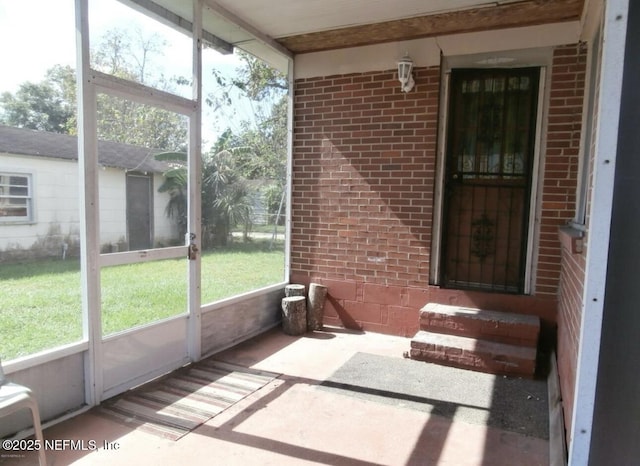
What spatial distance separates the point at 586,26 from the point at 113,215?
3814 millimetres

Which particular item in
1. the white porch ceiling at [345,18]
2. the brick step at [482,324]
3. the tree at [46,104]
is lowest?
the brick step at [482,324]

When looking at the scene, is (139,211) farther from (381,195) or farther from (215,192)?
(381,195)

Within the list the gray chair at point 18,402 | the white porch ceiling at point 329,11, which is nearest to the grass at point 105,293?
the gray chair at point 18,402

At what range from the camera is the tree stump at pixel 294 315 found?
448 cm

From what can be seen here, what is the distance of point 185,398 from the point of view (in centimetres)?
297

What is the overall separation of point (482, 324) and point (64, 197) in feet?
11.0

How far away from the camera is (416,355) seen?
378 cm

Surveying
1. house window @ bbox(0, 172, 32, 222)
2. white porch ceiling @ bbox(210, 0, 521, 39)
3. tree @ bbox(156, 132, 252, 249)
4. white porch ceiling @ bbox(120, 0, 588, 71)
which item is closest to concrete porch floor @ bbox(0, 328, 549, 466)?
house window @ bbox(0, 172, 32, 222)

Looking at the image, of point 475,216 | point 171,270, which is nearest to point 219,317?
point 171,270

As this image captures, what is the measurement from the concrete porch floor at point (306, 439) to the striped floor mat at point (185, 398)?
0.25ft

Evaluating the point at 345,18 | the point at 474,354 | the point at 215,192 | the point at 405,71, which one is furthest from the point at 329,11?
the point at 474,354

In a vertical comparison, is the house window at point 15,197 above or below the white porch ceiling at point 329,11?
below

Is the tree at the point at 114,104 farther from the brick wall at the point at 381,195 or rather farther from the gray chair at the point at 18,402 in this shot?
the brick wall at the point at 381,195

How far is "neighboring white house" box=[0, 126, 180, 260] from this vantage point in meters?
2.31
